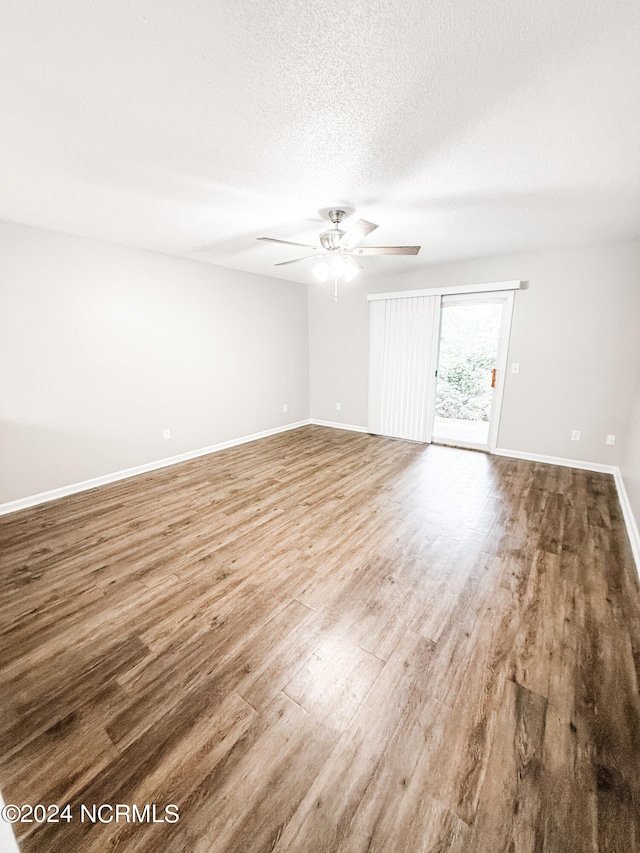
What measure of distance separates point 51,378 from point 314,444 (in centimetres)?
315

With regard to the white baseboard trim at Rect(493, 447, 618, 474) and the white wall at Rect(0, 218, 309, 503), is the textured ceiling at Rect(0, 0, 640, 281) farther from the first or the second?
the white baseboard trim at Rect(493, 447, 618, 474)

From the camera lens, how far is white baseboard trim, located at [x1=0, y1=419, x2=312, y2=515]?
118 inches

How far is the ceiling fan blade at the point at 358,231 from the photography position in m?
2.23

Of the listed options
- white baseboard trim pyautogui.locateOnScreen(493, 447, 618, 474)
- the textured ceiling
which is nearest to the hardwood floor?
white baseboard trim pyautogui.locateOnScreen(493, 447, 618, 474)

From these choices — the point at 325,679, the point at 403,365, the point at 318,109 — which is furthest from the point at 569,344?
the point at 325,679

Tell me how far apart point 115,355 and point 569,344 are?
5042 mm

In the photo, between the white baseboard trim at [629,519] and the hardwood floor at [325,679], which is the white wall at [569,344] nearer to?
the white baseboard trim at [629,519]

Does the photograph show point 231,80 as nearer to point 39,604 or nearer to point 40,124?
point 40,124

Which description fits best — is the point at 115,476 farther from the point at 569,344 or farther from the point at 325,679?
the point at 569,344

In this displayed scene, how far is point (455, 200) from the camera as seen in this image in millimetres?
2348

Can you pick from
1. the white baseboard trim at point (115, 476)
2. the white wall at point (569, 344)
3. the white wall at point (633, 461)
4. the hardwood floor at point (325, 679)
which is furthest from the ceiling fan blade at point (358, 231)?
the white baseboard trim at point (115, 476)

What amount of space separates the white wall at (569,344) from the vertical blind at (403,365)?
405mm

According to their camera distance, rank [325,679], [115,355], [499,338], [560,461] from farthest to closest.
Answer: [499,338] < [560,461] < [115,355] < [325,679]

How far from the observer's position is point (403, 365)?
4879mm
